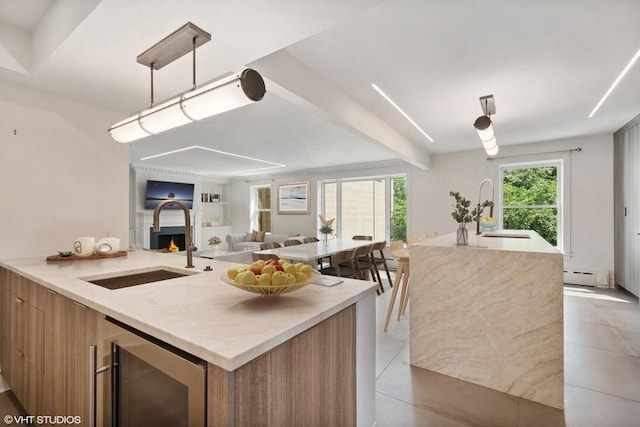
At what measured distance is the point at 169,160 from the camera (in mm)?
6406

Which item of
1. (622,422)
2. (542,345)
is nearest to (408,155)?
(542,345)

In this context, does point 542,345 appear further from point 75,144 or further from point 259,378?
point 75,144

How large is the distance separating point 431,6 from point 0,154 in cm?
296

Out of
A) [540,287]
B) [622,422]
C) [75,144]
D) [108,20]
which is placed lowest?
[622,422]

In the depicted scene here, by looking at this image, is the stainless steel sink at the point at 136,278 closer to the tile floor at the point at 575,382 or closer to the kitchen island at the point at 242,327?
the kitchen island at the point at 242,327

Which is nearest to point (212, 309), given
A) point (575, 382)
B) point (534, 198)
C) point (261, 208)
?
point (575, 382)

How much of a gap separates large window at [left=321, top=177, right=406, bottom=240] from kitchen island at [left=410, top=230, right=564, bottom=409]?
4.32 meters

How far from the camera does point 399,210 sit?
6.60 metres

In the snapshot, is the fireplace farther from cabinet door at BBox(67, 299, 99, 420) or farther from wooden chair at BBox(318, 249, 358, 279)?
cabinet door at BBox(67, 299, 99, 420)

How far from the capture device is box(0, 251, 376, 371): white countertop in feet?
2.58

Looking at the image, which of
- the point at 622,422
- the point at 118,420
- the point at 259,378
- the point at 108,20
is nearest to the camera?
the point at 259,378

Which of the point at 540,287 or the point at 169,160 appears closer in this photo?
the point at 540,287

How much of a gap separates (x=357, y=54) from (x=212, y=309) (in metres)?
2.09

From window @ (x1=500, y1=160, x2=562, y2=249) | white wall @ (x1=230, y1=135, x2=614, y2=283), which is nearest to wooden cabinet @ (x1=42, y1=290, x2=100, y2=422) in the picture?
white wall @ (x1=230, y1=135, x2=614, y2=283)
